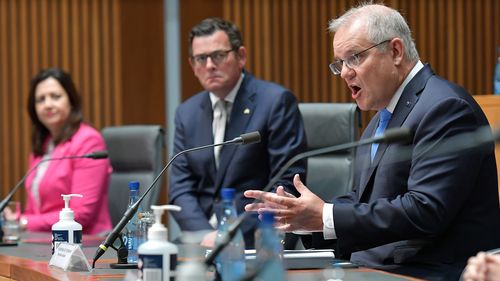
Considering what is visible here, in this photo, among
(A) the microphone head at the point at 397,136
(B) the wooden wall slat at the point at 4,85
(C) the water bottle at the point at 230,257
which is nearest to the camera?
(A) the microphone head at the point at 397,136

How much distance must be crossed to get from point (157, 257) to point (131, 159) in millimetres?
3119

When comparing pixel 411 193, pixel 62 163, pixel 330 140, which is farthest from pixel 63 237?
pixel 62 163

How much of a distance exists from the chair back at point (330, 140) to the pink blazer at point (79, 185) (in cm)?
122

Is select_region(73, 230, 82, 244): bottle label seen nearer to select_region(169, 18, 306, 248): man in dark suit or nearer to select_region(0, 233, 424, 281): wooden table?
select_region(0, 233, 424, 281): wooden table

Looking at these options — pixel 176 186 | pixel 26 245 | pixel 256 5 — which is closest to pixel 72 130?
pixel 176 186

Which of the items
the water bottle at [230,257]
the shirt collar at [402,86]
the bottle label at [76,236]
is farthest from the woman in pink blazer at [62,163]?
the water bottle at [230,257]

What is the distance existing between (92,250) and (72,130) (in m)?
1.83

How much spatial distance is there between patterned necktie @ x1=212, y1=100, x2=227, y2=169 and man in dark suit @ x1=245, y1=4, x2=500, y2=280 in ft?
4.97

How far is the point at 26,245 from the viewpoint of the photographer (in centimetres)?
404

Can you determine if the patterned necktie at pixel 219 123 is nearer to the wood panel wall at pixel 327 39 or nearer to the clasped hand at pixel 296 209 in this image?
the clasped hand at pixel 296 209

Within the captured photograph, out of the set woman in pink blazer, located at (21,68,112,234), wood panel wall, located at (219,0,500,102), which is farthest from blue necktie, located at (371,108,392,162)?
wood panel wall, located at (219,0,500,102)

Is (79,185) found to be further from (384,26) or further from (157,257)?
(157,257)

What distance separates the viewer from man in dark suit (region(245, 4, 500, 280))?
2943mm

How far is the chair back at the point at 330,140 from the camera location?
4504 mm
